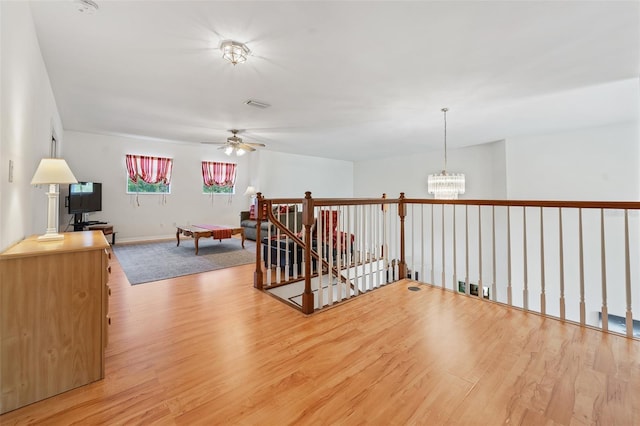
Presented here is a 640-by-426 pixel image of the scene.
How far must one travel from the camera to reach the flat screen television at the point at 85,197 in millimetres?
5426

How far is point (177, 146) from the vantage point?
7.25 metres

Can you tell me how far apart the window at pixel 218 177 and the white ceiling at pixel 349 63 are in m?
2.73

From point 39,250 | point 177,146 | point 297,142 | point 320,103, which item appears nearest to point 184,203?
point 177,146

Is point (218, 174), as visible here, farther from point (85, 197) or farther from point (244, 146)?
point (85, 197)

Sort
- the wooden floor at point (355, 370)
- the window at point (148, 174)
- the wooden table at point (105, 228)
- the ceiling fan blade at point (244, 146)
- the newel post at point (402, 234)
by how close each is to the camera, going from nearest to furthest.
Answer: the wooden floor at point (355, 370) → the newel post at point (402, 234) → the ceiling fan blade at point (244, 146) → the wooden table at point (105, 228) → the window at point (148, 174)

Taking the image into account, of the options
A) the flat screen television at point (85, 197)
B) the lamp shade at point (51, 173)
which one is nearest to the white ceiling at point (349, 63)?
the lamp shade at point (51, 173)

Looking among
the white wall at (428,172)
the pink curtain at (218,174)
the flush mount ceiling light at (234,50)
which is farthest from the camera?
the pink curtain at (218,174)

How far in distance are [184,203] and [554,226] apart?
28.6 ft

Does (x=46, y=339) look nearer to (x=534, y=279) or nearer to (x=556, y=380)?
(x=556, y=380)

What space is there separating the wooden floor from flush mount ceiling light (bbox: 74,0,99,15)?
2566 mm

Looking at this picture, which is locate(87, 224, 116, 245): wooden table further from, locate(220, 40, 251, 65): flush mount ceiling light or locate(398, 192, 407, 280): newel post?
locate(398, 192, 407, 280): newel post

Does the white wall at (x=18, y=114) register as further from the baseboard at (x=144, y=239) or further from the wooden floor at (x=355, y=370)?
the baseboard at (x=144, y=239)

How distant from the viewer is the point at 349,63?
282 centimetres

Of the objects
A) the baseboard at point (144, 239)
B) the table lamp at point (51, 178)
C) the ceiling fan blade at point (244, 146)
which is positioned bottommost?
the baseboard at point (144, 239)
